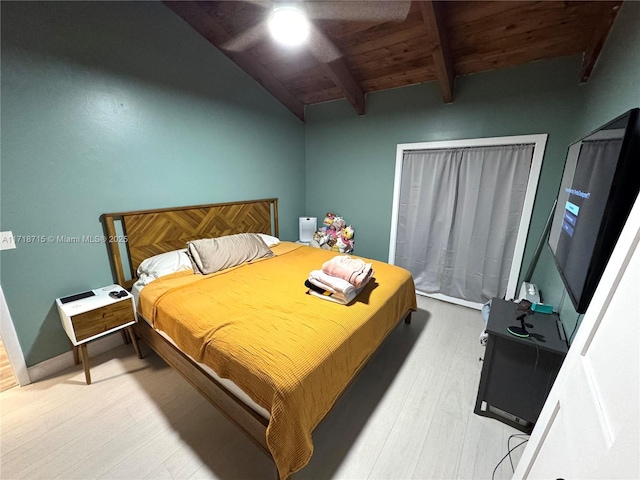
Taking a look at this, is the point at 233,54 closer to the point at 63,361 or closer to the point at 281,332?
the point at 281,332

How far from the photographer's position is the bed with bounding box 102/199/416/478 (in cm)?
117

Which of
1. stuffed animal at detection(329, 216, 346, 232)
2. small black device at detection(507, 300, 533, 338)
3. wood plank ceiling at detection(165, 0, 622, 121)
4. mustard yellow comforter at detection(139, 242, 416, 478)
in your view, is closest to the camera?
mustard yellow comforter at detection(139, 242, 416, 478)

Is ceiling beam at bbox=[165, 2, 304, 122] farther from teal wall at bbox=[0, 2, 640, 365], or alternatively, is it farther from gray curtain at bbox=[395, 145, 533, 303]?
gray curtain at bbox=[395, 145, 533, 303]

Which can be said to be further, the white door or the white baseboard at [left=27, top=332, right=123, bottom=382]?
the white baseboard at [left=27, top=332, right=123, bottom=382]

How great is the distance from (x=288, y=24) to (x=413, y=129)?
1.82 meters

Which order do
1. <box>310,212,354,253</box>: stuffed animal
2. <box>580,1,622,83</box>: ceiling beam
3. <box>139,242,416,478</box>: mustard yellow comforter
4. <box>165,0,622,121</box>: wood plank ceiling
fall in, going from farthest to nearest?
<box>310,212,354,253</box>: stuffed animal, <box>165,0,622,121</box>: wood plank ceiling, <box>580,1,622,83</box>: ceiling beam, <box>139,242,416,478</box>: mustard yellow comforter

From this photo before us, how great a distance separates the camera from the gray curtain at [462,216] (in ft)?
8.67

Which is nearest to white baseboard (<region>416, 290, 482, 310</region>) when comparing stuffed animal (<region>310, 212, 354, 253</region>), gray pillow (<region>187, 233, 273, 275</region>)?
stuffed animal (<region>310, 212, 354, 253</region>)

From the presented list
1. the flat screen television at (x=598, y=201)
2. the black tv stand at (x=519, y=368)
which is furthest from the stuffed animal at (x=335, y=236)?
the flat screen television at (x=598, y=201)

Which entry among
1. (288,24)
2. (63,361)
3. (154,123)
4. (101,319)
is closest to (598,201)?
(288,24)

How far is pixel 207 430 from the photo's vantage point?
1548 mm

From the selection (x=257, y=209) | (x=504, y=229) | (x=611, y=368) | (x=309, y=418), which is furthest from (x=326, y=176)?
(x=611, y=368)

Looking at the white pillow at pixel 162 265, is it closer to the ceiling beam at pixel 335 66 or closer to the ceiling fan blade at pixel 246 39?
the ceiling fan blade at pixel 246 39

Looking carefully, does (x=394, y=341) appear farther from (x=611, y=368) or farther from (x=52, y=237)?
(x=52, y=237)
